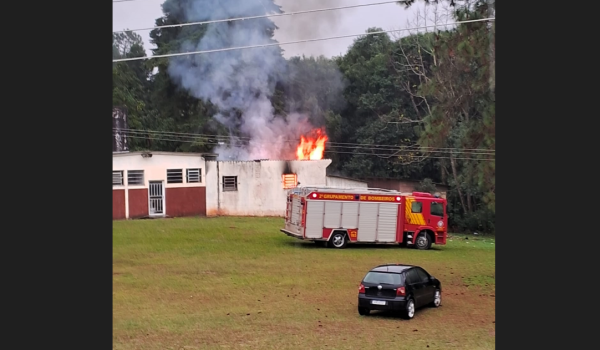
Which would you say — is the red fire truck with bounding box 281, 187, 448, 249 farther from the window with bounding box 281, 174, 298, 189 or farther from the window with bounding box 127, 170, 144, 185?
the window with bounding box 127, 170, 144, 185

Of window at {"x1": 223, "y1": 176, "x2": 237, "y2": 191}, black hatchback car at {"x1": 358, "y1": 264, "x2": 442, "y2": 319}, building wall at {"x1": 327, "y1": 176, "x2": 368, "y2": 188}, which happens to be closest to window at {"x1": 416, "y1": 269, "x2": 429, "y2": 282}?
black hatchback car at {"x1": 358, "y1": 264, "x2": 442, "y2": 319}

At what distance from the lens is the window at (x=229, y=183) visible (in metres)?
11.7

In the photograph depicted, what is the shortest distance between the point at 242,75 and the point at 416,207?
3238mm

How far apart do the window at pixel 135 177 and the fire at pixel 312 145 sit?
227cm

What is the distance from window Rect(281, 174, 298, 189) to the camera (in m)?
11.7

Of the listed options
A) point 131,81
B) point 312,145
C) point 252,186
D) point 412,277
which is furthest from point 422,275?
point 131,81

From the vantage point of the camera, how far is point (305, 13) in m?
11.7

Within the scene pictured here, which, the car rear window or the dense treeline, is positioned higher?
the dense treeline

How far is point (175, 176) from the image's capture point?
11586mm

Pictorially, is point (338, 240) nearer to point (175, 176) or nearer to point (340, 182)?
point (340, 182)

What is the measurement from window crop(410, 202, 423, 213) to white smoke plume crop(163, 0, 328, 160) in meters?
1.93

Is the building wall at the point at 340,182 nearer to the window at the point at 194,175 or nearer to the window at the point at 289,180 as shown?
the window at the point at 289,180

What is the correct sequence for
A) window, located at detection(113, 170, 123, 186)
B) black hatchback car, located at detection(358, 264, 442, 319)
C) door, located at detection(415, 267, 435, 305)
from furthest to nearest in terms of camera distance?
1. door, located at detection(415, 267, 435, 305)
2. window, located at detection(113, 170, 123, 186)
3. black hatchback car, located at detection(358, 264, 442, 319)

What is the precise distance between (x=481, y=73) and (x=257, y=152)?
356 centimetres
